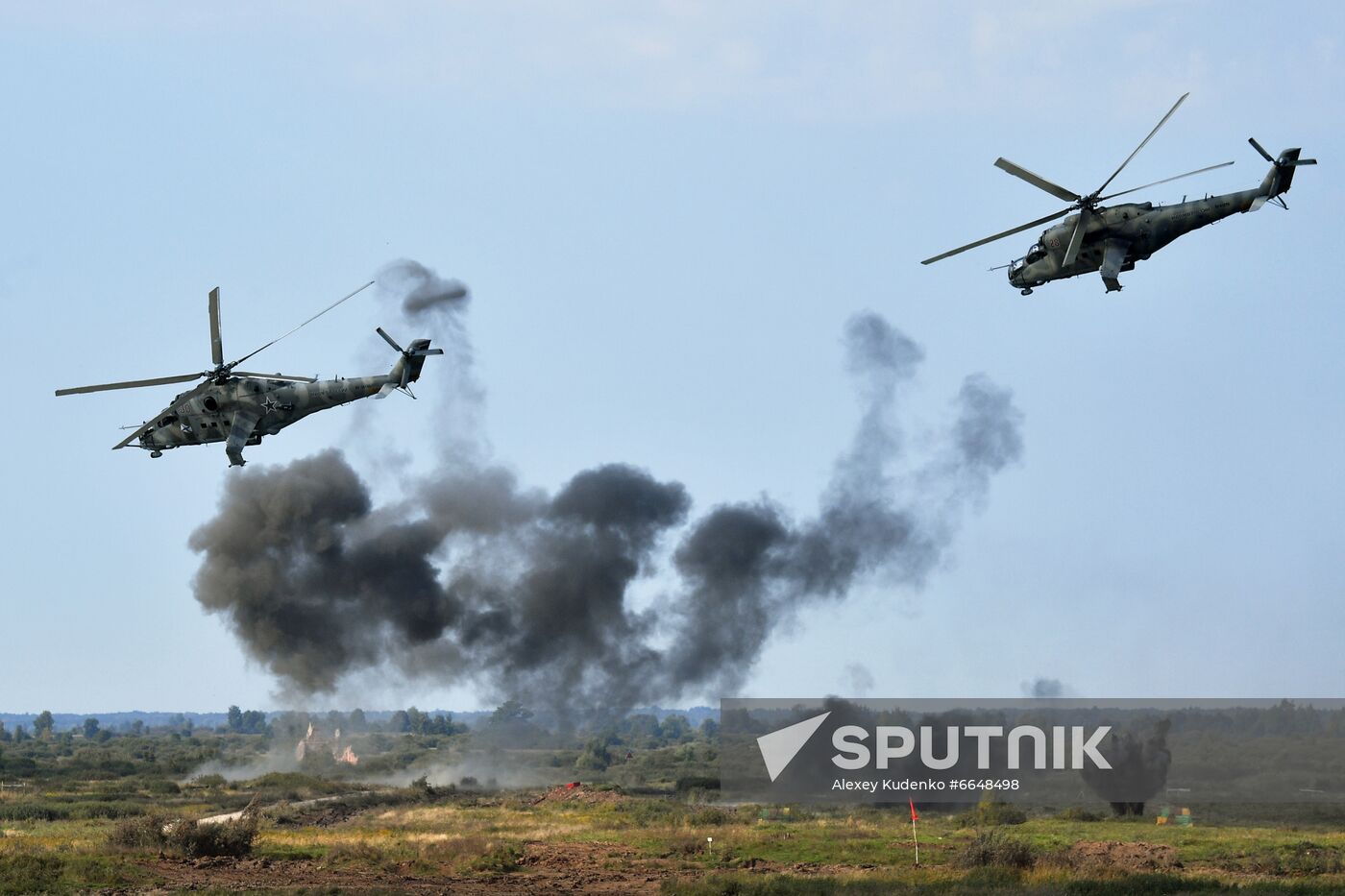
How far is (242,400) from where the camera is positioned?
52.9 m

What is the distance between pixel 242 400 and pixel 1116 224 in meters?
31.2

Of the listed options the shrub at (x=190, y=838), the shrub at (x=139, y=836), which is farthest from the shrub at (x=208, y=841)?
the shrub at (x=139, y=836)

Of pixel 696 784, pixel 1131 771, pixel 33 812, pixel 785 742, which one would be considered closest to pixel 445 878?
pixel 785 742

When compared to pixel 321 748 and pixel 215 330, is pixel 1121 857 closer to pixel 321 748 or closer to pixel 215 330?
pixel 215 330

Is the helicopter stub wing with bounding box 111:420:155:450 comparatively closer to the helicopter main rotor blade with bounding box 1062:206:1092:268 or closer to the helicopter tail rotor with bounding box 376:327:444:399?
the helicopter tail rotor with bounding box 376:327:444:399

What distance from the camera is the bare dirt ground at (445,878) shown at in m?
44.8

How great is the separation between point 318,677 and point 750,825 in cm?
4791

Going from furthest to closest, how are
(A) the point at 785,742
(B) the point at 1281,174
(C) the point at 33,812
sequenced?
(A) the point at 785,742 → (C) the point at 33,812 → (B) the point at 1281,174

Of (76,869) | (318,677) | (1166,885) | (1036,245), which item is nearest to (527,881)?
(76,869)

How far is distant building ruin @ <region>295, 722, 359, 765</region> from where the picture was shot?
4163 inches

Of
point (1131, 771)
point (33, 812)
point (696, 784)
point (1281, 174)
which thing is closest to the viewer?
point (1281, 174)

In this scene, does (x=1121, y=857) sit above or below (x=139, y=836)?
above

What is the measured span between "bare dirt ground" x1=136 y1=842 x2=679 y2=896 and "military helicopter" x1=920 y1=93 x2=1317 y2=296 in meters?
22.7

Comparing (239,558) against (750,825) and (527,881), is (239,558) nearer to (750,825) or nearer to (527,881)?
(750,825)
